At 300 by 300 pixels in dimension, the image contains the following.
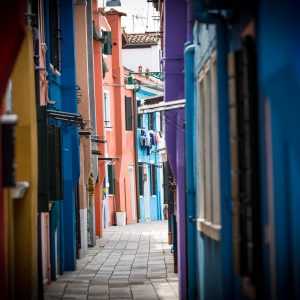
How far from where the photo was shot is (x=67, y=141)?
25.9m

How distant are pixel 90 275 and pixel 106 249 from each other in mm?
8394

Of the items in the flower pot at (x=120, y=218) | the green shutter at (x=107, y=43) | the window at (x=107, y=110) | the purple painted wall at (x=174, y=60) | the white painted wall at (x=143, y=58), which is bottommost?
the flower pot at (x=120, y=218)

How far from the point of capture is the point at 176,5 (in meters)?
18.9

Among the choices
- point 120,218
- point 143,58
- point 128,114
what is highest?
point 143,58

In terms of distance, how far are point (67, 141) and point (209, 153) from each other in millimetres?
14011

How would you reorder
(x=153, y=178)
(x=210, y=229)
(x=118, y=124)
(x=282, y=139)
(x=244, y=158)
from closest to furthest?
(x=282, y=139)
(x=244, y=158)
(x=210, y=229)
(x=118, y=124)
(x=153, y=178)

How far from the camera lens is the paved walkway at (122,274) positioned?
18.5 meters

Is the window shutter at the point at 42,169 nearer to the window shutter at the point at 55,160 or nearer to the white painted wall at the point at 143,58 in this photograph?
the window shutter at the point at 55,160

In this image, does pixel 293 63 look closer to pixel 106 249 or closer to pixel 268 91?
pixel 268 91

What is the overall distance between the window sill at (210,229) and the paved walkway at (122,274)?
4770mm

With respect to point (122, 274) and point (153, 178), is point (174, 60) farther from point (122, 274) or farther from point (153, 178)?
point (153, 178)

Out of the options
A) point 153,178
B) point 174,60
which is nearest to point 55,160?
point 174,60

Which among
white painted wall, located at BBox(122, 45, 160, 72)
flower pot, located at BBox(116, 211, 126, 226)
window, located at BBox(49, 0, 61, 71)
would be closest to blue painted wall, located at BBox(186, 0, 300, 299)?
window, located at BBox(49, 0, 61, 71)

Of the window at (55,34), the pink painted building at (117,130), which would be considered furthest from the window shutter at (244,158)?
the pink painted building at (117,130)
